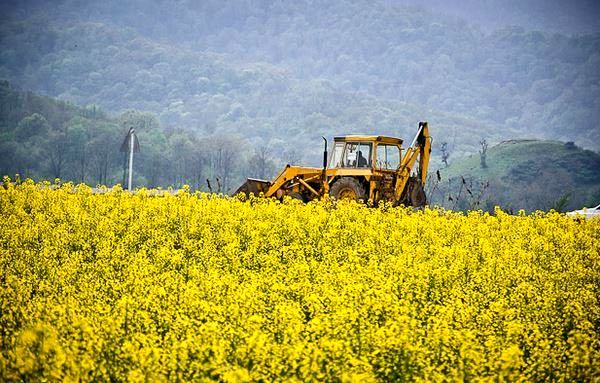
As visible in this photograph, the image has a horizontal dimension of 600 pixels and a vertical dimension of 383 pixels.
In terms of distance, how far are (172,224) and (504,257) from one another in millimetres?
6833

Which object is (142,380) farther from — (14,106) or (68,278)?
(14,106)

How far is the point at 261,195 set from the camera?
72.0ft

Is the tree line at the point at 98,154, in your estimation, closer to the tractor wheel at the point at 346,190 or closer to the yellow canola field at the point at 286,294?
the tractor wheel at the point at 346,190

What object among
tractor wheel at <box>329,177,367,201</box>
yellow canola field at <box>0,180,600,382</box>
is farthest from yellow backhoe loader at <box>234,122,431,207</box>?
yellow canola field at <box>0,180,600,382</box>

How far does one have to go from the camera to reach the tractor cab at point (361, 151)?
24.2 metres

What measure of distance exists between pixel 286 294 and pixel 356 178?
13.1 meters

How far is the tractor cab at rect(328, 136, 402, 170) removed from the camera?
79.3ft

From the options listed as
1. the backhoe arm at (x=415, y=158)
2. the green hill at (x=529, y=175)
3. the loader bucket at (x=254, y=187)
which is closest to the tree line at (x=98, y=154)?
the green hill at (x=529, y=175)

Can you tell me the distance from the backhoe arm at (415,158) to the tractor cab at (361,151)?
Answer: 1.32ft

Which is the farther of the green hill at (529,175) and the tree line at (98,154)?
the tree line at (98,154)

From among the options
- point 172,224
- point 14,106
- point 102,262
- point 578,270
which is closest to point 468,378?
point 578,270

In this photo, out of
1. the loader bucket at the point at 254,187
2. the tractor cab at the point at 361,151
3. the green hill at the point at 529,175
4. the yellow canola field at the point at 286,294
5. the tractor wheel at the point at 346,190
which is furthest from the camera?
the green hill at the point at 529,175

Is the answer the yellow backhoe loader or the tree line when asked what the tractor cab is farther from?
the tree line

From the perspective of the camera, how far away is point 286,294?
11.0 meters
